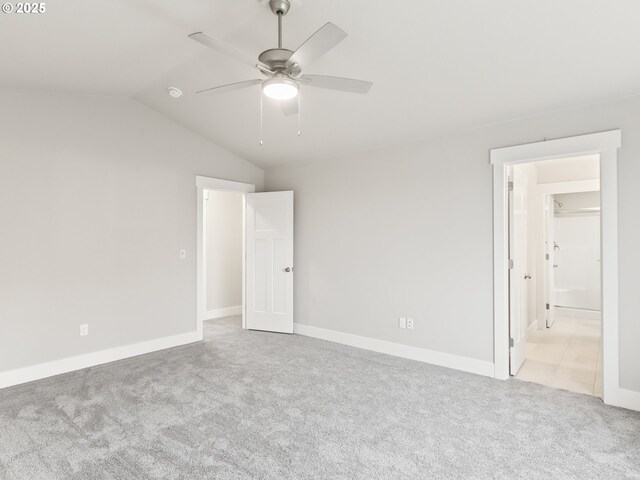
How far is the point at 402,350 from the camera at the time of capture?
4035 mm

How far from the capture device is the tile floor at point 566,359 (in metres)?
3.31

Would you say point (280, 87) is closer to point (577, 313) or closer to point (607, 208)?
point (607, 208)

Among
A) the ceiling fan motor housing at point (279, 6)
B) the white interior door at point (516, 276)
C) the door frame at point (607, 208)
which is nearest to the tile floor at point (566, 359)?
the white interior door at point (516, 276)

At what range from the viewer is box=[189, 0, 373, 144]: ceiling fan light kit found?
177 centimetres

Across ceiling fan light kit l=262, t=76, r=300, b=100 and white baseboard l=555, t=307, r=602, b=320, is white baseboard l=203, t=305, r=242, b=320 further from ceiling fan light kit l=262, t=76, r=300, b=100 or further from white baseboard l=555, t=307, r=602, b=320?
white baseboard l=555, t=307, r=602, b=320

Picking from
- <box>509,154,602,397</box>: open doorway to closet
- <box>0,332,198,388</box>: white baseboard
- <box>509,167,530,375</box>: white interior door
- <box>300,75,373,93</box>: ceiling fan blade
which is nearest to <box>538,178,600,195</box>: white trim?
<box>509,154,602,397</box>: open doorway to closet

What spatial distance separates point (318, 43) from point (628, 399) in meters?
3.45

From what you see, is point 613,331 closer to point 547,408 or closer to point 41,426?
point 547,408

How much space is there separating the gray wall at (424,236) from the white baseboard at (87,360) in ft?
5.48

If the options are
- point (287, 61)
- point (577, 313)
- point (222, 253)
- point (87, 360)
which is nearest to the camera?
point (287, 61)

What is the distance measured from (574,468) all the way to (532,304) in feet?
11.7

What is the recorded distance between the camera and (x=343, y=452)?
221 centimetres

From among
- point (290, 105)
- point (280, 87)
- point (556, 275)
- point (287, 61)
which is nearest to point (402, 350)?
point (290, 105)

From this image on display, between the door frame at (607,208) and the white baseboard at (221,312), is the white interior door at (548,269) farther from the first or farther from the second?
the white baseboard at (221,312)
